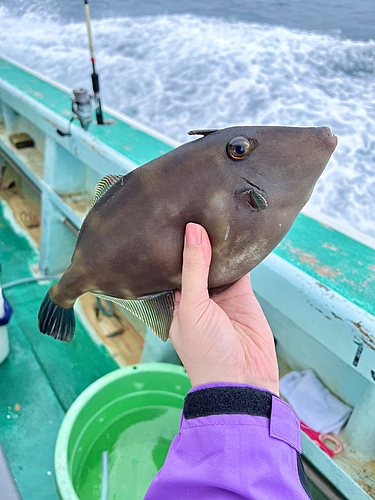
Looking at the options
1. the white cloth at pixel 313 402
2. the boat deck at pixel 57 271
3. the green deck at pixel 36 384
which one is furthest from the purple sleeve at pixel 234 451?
the green deck at pixel 36 384

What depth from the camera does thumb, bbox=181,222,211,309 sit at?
95 cm

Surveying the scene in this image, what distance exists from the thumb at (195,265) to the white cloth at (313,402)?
947mm

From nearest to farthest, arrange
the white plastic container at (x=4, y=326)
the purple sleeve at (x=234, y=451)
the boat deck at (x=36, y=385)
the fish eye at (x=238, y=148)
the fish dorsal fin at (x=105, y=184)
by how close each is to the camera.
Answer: the purple sleeve at (x=234, y=451), the fish eye at (x=238, y=148), the fish dorsal fin at (x=105, y=184), the boat deck at (x=36, y=385), the white plastic container at (x=4, y=326)

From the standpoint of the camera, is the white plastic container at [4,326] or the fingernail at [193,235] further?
the white plastic container at [4,326]

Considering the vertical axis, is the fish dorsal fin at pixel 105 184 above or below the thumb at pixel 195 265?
above

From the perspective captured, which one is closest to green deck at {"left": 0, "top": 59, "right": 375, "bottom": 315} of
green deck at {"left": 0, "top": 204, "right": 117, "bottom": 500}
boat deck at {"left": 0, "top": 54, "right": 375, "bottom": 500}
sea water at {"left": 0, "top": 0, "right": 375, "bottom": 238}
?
boat deck at {"left": 0, "top": 54, "right": 375, "bottom": 500}

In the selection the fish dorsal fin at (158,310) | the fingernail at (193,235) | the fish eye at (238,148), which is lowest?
the fish dorsal fin at (158,310)

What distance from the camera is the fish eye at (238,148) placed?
3.04 ft

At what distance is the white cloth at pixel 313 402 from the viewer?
62.4 inches

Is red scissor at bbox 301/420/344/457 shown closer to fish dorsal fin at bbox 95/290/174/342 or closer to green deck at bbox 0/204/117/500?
fish dorsal fin at bbox 95/290/174/342

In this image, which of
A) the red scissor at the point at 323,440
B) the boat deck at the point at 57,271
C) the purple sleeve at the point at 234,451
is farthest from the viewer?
the red scissor at the point at 323,440

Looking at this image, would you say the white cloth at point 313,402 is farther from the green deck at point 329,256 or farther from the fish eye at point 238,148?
the fish eye at point 238,148

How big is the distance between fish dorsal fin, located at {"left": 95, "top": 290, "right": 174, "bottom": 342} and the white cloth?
83cm

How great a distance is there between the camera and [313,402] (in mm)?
1681
